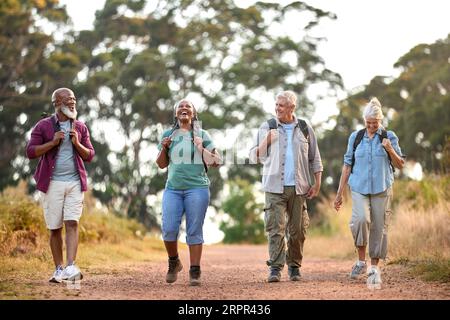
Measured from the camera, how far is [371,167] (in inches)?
353

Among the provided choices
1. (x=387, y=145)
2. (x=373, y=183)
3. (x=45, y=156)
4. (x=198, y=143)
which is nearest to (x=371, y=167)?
(x=373, y=183)

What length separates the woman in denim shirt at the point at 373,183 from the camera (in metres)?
8.91

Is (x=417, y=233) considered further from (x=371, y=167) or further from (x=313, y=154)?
(x=371, y=167)

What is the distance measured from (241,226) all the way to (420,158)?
680 cm

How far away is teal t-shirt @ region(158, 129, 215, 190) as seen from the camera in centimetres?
865

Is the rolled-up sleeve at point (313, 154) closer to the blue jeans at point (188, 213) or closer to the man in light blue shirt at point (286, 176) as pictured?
the man in light blue shirt at point (286, 176)

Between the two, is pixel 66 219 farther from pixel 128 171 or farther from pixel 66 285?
pixel 128 171

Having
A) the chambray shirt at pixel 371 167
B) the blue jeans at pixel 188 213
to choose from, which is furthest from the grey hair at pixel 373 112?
the blue jeans at pixel 188 213

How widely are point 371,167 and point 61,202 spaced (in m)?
3.27

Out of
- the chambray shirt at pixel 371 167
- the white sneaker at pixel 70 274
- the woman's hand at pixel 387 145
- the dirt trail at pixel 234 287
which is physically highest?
the woman's hand at pixel 387 145

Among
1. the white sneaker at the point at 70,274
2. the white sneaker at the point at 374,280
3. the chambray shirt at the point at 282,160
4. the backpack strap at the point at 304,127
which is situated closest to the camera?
the white sneaker at the point at 374,280

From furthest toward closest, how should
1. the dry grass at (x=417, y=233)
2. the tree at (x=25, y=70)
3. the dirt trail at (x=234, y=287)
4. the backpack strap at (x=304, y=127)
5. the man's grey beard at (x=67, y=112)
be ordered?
the tree at (x=25, y=70) → the dry grass at (x=417, y=233) → the backpack strap at (x=304, y=127) → the man's grey beard at (x=67, y=112) → the dirt trail at (x=234, y=287)

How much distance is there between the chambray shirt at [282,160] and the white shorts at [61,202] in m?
2.04

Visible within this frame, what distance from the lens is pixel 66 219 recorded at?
8438mm
